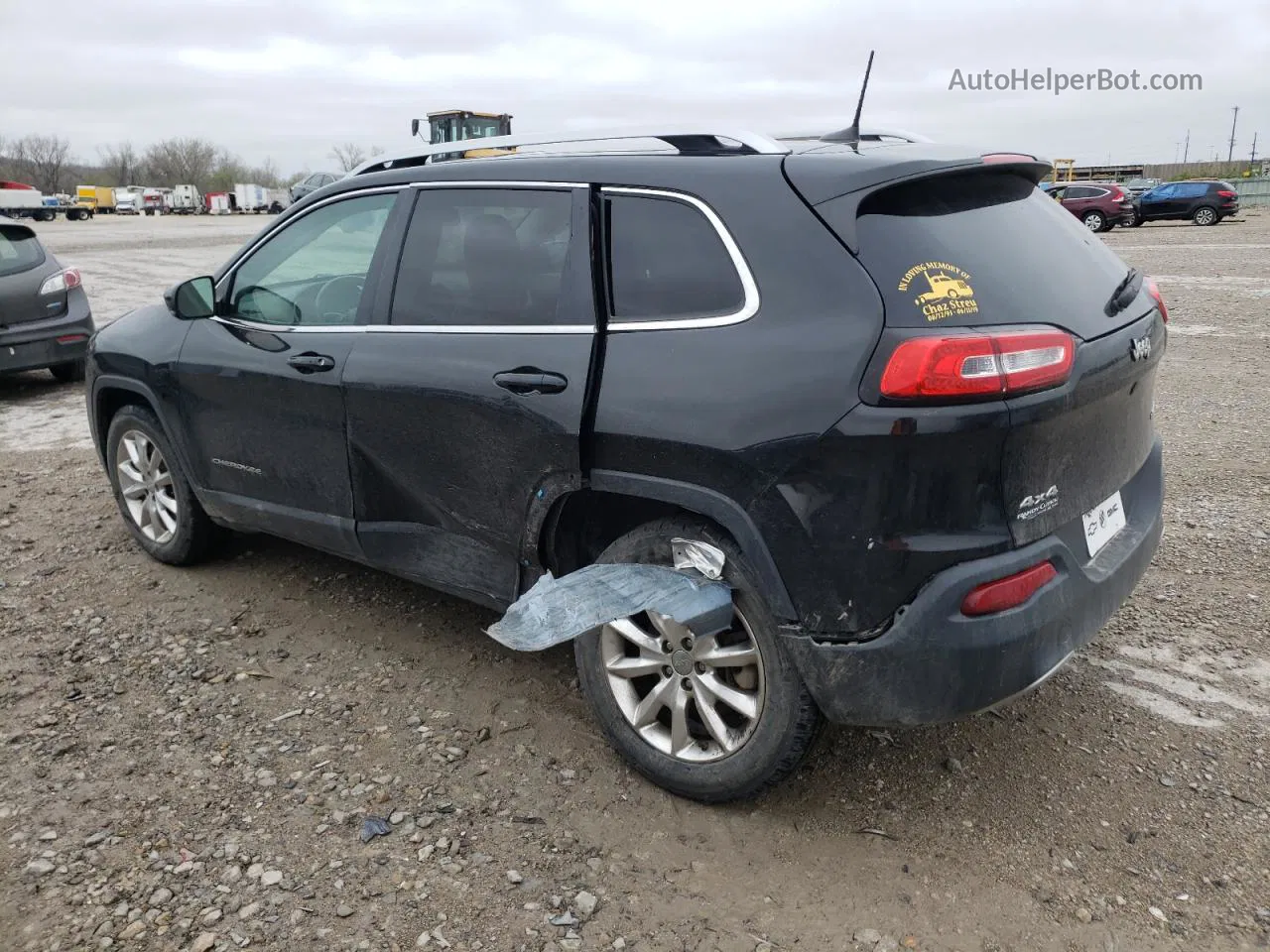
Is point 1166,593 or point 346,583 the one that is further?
point 346,583

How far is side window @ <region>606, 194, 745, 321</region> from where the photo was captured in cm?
269

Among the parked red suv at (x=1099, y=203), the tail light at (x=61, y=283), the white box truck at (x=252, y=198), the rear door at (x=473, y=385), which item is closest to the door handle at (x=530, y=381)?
the rear door at (x=473, y=385)

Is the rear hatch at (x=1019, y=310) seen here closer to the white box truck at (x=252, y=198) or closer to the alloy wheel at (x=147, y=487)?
the alloy wheel at (x=147, y=487)

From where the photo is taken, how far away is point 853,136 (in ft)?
10.6

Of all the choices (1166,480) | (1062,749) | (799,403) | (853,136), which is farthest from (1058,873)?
(1166,480)

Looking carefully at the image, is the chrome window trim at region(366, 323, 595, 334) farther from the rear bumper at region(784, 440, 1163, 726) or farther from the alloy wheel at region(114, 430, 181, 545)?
the alloy wheel at region(114, 430, 181, 545)

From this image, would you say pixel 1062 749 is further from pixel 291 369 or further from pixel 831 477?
pixel 291 369

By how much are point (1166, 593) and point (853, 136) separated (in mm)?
2310

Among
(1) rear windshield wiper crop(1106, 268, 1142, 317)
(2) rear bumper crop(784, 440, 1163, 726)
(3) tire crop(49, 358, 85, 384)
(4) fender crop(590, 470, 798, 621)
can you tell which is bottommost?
(3) tire crop(49, 358, 85, 384)

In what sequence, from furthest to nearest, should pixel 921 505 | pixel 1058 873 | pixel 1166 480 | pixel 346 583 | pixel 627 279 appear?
pixel 1166 480, pixel 346 583, pixel 627 279, pixel 1058 873, pixel 921 505

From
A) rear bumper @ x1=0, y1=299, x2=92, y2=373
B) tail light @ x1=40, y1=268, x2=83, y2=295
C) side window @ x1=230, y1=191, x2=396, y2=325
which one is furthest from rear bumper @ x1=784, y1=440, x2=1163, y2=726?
tail light @ x1=40, y1=268, x2=83, y2=295

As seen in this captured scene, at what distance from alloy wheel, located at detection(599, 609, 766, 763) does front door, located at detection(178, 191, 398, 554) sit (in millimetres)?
1265

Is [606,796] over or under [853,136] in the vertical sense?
under

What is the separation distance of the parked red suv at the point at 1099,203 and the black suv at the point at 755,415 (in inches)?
1146
